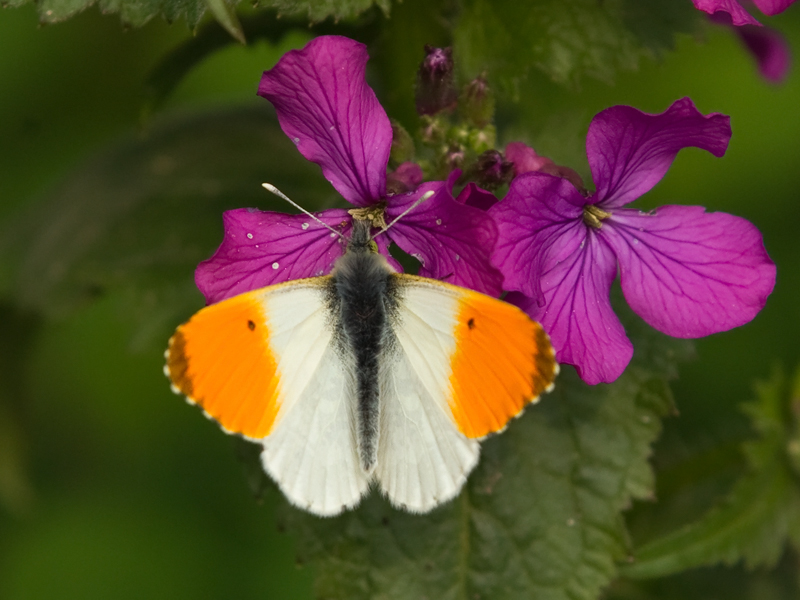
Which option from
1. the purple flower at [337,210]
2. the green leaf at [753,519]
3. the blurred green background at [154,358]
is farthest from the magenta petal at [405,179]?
the blurred green background at [154,358]

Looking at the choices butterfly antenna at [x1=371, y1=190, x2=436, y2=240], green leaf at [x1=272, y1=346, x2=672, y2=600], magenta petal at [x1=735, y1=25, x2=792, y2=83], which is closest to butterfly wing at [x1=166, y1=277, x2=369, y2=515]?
butterfly antenna at [x1=371, y1=190, x2=436, y2=240]

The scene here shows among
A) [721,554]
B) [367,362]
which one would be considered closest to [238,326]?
[367,362]

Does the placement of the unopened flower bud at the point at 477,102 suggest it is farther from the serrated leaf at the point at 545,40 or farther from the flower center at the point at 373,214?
the flower center at the point at 373,214

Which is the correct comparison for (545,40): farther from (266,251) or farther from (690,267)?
(266,251)

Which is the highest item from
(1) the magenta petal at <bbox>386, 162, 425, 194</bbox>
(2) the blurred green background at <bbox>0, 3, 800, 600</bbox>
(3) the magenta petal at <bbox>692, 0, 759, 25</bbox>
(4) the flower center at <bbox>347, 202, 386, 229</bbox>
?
(3) the magenta petal at <bbox>692, 0, 759, 25</bbox>

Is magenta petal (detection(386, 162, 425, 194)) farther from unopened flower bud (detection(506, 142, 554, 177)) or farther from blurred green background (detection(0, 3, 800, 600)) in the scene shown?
blurred green background (detection(0, 3, 800, 600))

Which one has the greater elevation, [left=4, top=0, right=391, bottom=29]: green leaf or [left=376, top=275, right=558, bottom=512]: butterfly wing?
[left=4, top=0, right=391, bottom=29]: green leaf
